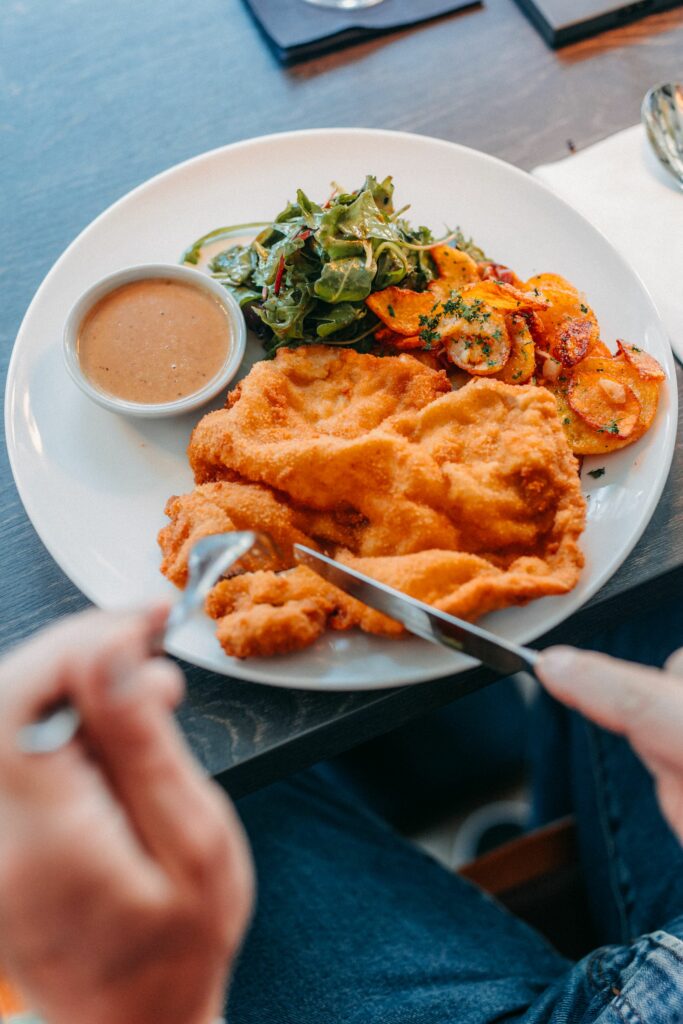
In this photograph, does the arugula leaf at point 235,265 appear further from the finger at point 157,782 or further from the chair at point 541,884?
the chair at point 541,884

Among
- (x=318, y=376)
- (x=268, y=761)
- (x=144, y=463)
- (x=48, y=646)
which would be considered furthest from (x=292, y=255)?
(x=48, y=646)

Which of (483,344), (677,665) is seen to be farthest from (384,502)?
(677,665)

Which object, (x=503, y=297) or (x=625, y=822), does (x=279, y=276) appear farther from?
(x=625, y=822)

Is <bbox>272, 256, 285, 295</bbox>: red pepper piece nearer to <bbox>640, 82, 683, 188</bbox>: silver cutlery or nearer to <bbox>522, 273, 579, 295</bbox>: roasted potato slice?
<bbox>522, 273, 579, 295</bbox>: roasted potato slice

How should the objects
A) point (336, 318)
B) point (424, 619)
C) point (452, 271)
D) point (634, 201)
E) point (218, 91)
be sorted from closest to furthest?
point (424, 619) → point (336, 318) → point (452, 271) → point (634, 201) → point (218, 91)

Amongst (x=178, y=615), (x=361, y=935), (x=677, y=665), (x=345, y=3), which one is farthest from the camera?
(x=345, y=3)

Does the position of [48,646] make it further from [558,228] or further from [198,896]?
A: [558,228]
